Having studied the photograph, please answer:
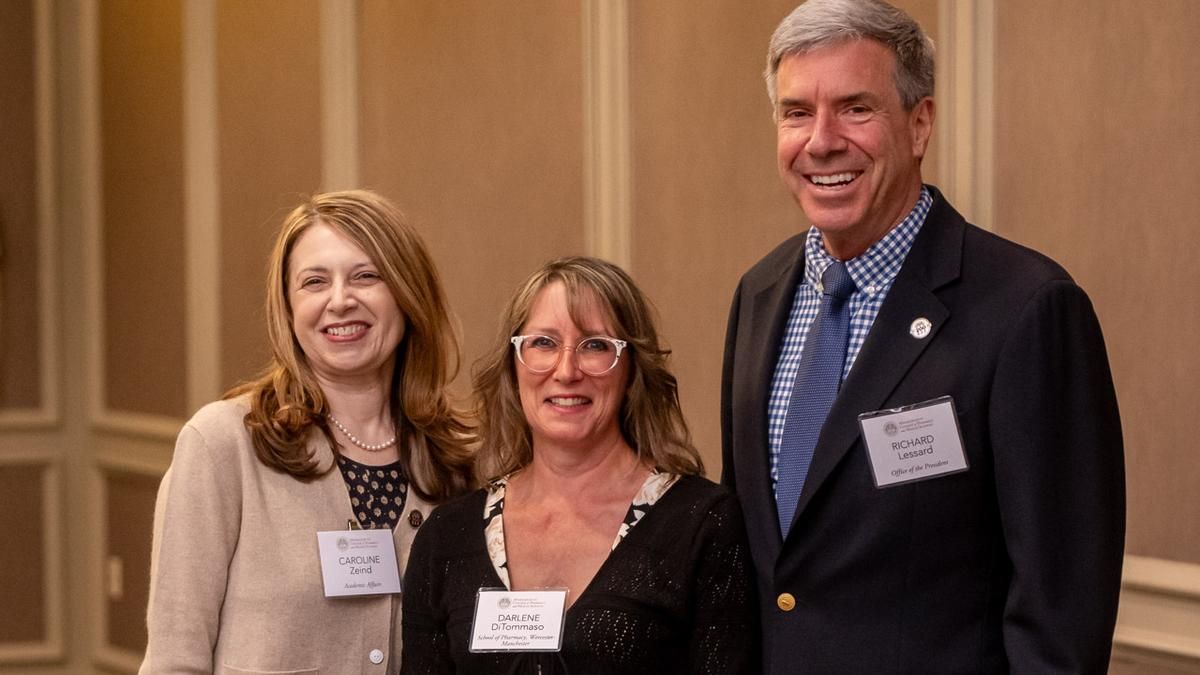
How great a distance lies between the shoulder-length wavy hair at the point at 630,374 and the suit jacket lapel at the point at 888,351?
1.20 feet

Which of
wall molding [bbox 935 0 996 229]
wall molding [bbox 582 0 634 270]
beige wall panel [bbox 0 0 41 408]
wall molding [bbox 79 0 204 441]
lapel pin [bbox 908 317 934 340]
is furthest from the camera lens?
beige wall panel [bbox 0 0 41 408]

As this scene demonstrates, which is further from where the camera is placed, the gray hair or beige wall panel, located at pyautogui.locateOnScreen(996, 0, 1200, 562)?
beige wall panel, located at pyautogui.locateOnScreen(996, 0, 1200, 562)

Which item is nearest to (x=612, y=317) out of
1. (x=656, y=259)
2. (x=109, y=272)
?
(x=656, y=259)

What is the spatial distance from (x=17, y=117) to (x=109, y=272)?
69cm

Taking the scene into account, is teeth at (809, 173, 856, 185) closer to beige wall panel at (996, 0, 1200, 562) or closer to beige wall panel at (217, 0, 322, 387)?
beige wall panel at (996, 0, 1200, 562)

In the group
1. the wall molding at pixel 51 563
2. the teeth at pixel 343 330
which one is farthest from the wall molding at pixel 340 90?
the teeth at pixel 343 330

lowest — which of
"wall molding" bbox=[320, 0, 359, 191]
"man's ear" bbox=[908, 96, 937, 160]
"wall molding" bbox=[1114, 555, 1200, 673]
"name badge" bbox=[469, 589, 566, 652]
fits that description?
"wall molding" bbox=[1114, 555, 1200, 673]

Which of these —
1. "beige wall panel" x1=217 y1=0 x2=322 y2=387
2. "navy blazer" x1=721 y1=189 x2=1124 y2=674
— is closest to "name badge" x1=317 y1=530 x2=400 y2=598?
"navy blazer" x1=721 y1=189 x2=1124 y2=674

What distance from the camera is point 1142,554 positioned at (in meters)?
2.88

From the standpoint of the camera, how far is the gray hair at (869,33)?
204cm

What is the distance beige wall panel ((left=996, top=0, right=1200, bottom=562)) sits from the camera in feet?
9.02

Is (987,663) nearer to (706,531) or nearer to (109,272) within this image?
(706,531)

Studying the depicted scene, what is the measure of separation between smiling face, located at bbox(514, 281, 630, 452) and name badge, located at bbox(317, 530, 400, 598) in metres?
0.39

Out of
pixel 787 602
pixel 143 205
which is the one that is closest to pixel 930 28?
pixel 787 602
